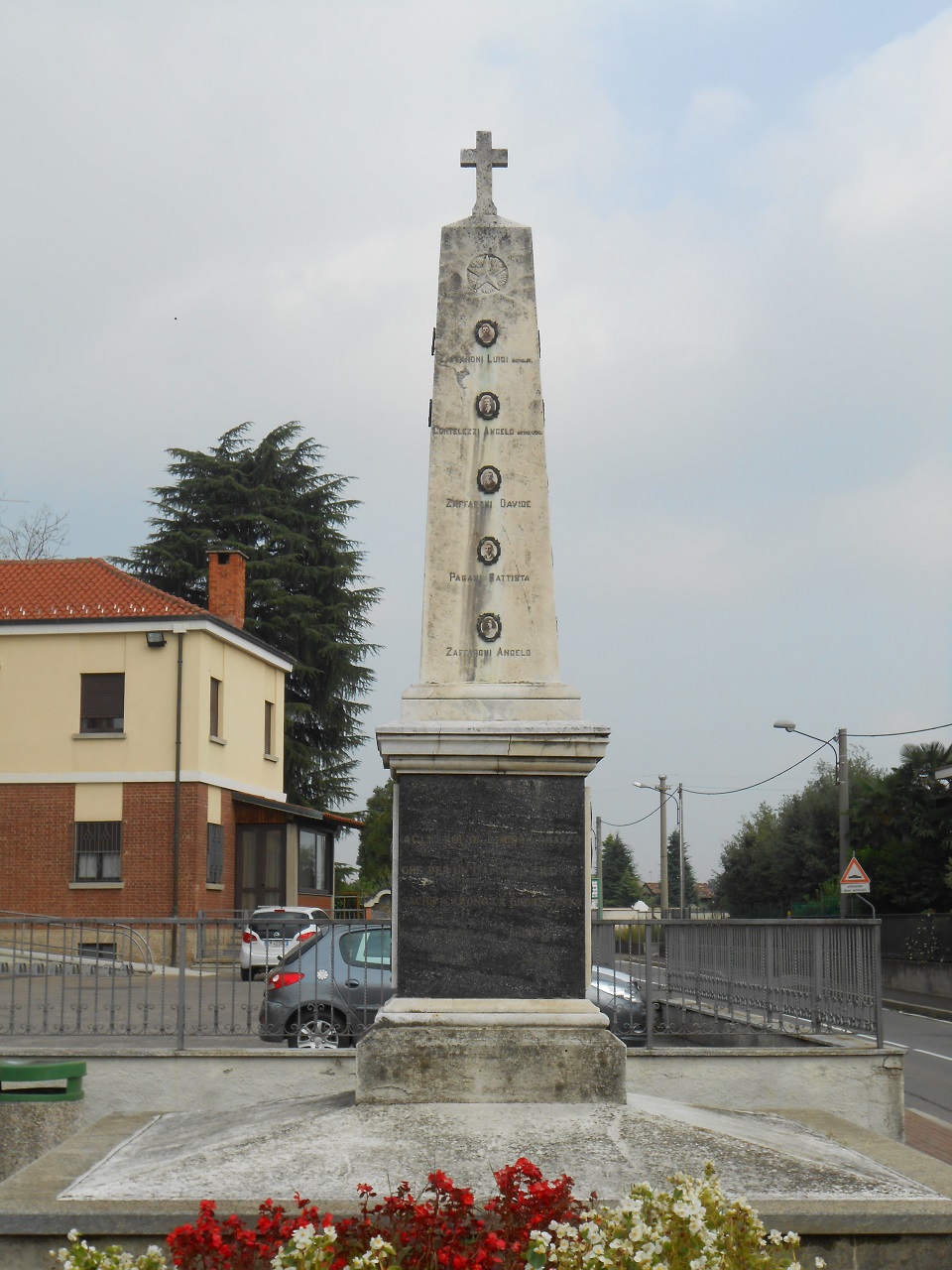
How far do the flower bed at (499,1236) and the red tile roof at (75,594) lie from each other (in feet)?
92.7

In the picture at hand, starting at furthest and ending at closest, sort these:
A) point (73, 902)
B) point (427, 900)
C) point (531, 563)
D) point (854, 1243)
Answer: point (73, 902)
point (531, 563)
point (427, 900)
point (854, 1243)

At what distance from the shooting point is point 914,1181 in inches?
251

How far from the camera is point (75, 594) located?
113 ft

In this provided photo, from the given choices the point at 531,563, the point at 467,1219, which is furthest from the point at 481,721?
the point at 467,1219

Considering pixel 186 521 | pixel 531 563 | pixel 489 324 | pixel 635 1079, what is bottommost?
pixel 635 1079

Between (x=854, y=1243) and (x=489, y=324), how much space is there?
539 cm

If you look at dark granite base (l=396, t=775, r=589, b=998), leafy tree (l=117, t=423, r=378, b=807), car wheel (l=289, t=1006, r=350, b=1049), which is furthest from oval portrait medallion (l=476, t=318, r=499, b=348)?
leafy tree (l=117, t=423, r=378, b=807)

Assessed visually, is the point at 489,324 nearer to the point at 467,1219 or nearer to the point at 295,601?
the point at 467,1219

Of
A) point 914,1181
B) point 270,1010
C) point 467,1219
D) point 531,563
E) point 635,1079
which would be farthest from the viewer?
point 270,1010

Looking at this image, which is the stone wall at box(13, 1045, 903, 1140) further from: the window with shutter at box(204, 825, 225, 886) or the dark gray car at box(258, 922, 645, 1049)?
the window with shutter at box(204, 825, 225, 886)

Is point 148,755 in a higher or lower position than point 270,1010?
higher

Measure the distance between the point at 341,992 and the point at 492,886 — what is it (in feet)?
15.3

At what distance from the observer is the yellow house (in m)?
32.3

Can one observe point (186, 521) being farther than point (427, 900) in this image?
Yes
